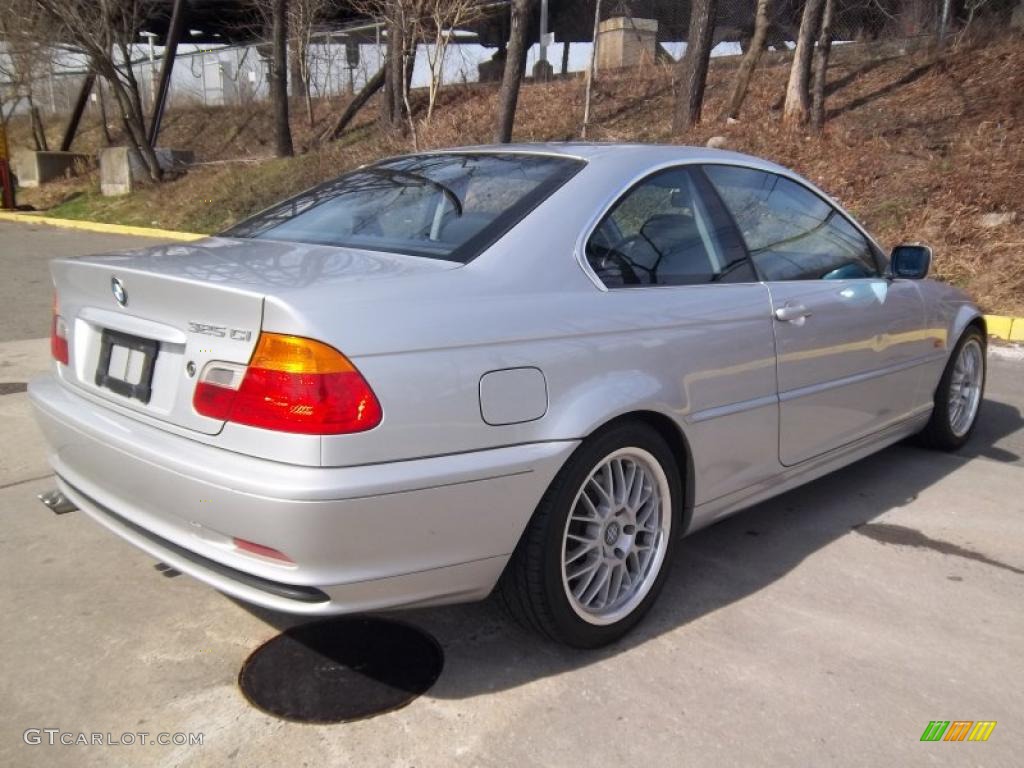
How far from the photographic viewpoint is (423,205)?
2.99 metres

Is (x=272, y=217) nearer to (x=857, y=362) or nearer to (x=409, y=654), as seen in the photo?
(x=409, y=654)

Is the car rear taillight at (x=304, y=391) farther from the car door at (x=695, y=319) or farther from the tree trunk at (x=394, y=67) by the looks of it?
the tree trunk at (x=394, y=67)

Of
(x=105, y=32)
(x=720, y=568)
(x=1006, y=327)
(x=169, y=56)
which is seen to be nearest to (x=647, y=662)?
(x=720, y=568)

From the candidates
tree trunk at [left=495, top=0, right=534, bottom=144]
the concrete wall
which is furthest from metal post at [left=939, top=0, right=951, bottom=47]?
the concrete wall

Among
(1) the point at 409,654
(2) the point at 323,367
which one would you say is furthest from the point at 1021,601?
(2) the point at 323,367

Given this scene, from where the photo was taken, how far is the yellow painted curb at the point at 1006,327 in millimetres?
7840

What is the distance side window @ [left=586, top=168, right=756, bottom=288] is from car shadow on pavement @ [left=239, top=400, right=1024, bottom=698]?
112 cm

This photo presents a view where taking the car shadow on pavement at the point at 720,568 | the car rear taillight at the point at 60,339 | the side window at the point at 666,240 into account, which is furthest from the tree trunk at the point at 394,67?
the car rear taillight at the point at 60,339

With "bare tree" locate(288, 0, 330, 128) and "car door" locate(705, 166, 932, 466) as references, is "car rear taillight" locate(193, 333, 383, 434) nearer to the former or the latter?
"car door" locate(705, 166, 932, 466)

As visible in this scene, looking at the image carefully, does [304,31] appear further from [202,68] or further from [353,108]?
[202,68]

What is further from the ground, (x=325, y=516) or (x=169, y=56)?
(x=169, y=56)

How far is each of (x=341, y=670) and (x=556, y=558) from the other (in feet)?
2.47

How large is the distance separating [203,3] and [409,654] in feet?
92.6

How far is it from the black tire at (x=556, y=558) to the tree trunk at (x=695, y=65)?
39.2ft
